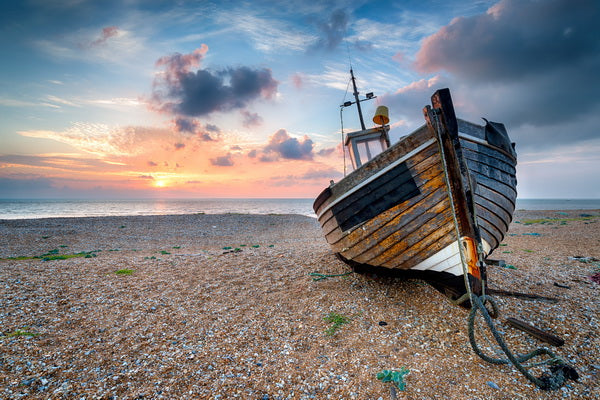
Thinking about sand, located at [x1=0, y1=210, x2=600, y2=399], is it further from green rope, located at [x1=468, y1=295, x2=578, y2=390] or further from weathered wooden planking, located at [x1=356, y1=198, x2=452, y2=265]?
weathered wooden planking, located at [x1=356, y1=198, x2=452, y2=265]

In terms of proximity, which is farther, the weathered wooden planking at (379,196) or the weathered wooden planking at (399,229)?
the weathered wooden planking at (379,196)

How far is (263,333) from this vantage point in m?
4.56

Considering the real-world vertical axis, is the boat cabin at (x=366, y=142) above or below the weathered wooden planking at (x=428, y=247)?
above

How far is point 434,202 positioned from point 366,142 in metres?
3.42

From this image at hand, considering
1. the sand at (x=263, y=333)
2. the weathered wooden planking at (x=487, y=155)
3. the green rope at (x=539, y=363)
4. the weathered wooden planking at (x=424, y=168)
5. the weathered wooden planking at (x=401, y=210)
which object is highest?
the weathered wooden planking at (x=487, y=155)

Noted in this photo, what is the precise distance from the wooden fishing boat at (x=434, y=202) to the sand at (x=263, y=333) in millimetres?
1025

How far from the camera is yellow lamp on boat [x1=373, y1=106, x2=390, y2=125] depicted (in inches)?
271

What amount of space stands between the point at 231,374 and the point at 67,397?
5.95 feet

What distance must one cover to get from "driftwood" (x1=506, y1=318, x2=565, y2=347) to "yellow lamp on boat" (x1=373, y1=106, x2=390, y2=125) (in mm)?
4980

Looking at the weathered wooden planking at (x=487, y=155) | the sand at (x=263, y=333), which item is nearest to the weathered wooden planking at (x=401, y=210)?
the weathered wooden planking at (x=487, y=155)

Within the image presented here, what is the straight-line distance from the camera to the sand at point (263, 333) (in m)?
3.24

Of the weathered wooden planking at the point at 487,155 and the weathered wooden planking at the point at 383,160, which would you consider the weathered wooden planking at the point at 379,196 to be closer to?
the weathered wooden planking at the point at 383,160

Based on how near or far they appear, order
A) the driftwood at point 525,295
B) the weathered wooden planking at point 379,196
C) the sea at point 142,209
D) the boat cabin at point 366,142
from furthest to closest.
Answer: the sea at point 142,209, the boat cabin at point 366,142, the driftwood at point 525,295, the weathered wooden planking at point 379,196

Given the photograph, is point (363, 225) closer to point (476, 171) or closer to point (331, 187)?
point (331, 187)
